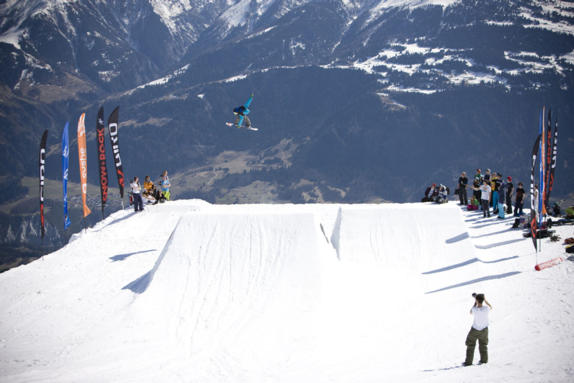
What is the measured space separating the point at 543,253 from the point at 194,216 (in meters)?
14.0

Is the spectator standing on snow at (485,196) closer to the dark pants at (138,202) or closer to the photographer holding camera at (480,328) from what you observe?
the photographer holding camera at (480,328)

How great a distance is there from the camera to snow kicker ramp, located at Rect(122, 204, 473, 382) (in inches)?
661

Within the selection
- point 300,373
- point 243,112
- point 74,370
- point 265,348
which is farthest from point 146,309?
point 243,112

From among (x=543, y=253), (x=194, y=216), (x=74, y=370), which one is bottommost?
(x=74, y=370)

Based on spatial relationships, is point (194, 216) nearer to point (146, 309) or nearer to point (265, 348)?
point (146, 309)

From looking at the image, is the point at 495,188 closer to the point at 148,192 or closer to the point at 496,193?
the point at 496,193

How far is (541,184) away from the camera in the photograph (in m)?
21.0

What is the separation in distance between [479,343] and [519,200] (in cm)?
1450

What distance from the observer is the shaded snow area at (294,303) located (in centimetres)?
1533

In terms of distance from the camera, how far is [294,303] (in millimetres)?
19312

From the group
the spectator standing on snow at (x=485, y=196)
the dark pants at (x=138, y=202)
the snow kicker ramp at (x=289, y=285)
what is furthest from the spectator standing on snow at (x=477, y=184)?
the dark pants at (x=138, y=202)

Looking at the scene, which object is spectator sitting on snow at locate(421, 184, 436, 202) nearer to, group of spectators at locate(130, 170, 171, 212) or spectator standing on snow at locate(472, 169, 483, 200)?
spectator standing on snow at locate(472, 169, 483, 200)

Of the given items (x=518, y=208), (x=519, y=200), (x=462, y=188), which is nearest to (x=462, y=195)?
(x=462, y=188)

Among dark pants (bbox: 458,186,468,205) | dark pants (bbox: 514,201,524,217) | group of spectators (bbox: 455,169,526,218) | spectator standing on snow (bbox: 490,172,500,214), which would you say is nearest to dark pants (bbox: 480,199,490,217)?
group of spectators (bbox: 455,169,526,218)
